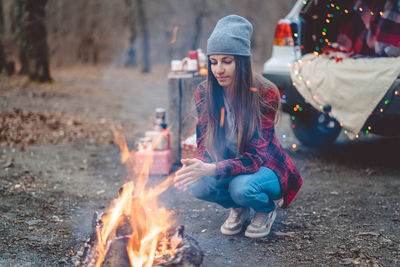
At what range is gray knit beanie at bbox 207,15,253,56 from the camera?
2.57 meters

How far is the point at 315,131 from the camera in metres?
5.45

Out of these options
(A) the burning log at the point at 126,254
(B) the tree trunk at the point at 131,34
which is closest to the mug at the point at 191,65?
(A) the burning log at the point at 126,254

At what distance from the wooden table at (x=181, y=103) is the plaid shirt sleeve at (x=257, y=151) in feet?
5.84

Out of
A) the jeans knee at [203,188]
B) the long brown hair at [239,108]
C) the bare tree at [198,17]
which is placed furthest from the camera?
the bare tree at [198,17]

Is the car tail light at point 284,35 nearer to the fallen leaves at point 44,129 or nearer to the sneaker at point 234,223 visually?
the sneaker at point 234,223

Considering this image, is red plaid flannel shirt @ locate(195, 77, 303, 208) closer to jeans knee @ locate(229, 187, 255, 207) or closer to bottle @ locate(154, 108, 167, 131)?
jeans knee @ locate(229, 187, 255, 207)

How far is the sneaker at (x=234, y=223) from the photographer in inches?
122

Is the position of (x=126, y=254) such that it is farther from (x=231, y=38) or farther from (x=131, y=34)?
(x=131, y=34)

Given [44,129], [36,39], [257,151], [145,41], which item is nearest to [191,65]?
[257,151]

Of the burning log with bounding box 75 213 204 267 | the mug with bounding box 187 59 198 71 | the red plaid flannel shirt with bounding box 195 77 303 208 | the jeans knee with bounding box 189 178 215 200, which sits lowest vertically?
the burning log with bounding box 75 213 204 267

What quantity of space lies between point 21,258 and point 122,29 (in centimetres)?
2802

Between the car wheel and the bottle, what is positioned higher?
the bottle

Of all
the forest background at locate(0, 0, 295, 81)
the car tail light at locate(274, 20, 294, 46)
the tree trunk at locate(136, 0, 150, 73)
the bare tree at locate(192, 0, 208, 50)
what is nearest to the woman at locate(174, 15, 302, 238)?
the car tail light at locate(274, 20, 294, 46)

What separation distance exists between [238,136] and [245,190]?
1.20 feet
